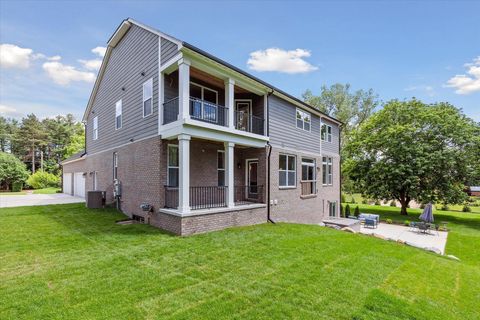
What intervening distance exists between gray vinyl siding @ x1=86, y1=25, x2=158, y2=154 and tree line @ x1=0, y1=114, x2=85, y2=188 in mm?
34688

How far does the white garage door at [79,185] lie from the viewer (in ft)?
64.6

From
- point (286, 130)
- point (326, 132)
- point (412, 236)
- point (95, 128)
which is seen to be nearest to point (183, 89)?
point (286, 130)

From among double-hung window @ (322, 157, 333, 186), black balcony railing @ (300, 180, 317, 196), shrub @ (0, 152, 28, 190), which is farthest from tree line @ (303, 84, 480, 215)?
shrub @ (0, 152, 28, 190)

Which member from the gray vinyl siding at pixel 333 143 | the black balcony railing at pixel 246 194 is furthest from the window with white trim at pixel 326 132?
the black balcony railing at pixel 246 194

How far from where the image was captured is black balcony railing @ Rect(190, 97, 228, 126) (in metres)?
9.25

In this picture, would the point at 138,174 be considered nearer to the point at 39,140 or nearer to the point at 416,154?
the point at 416,154

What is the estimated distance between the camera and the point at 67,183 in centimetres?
2412

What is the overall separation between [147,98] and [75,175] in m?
16.2

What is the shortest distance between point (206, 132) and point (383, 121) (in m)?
22.2

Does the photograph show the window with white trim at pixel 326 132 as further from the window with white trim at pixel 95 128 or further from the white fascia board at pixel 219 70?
the window with white trim at pixel 95 128

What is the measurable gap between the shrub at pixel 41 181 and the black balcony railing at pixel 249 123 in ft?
113

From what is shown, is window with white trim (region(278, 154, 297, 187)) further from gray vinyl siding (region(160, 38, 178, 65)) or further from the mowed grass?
gray vinyl siding (region(160, 38, 178, 65))

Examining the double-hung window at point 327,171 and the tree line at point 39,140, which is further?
the tree line at point 39,140

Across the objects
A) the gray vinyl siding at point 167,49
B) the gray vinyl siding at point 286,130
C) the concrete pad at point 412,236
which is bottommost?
the concrete pad at point 412,236
